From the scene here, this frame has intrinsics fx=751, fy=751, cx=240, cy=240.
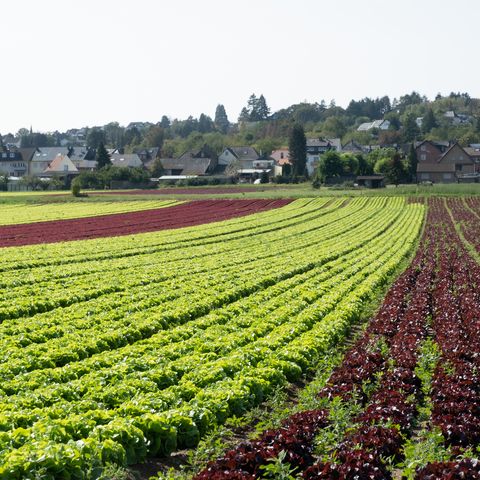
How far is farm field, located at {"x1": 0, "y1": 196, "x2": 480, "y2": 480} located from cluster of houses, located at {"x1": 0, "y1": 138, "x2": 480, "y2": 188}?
110877 mm

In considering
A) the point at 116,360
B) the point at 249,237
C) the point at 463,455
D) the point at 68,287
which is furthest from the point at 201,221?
the point at 463,455

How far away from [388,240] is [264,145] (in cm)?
14812

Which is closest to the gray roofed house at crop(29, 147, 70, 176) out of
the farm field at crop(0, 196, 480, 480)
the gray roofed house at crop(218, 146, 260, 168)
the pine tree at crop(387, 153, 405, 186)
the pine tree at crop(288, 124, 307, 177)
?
the gray roofed house at crop(218, 146, 260, 168)

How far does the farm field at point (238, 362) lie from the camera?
1001 centimetres

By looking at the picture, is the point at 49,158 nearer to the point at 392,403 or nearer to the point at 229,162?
the point at 229,162

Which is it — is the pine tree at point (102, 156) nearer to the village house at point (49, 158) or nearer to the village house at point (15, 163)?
the village house at point (49, 158)

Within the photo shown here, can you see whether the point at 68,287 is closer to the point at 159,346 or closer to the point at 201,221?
the point at 159,346

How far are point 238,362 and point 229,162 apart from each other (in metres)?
152

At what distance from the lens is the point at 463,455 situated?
9.83m

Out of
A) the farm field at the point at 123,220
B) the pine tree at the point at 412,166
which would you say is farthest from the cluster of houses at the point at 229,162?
the farm field at the point at 123,220

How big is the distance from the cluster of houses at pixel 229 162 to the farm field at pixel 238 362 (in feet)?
364

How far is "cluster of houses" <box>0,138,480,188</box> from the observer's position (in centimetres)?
14300

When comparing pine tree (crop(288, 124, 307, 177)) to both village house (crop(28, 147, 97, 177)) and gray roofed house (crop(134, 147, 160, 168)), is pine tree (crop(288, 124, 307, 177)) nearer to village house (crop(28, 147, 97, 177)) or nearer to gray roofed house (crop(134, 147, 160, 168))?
gray roofed house (crop(134, 147, 160, 168))

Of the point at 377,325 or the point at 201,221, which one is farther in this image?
the point at 201,221
